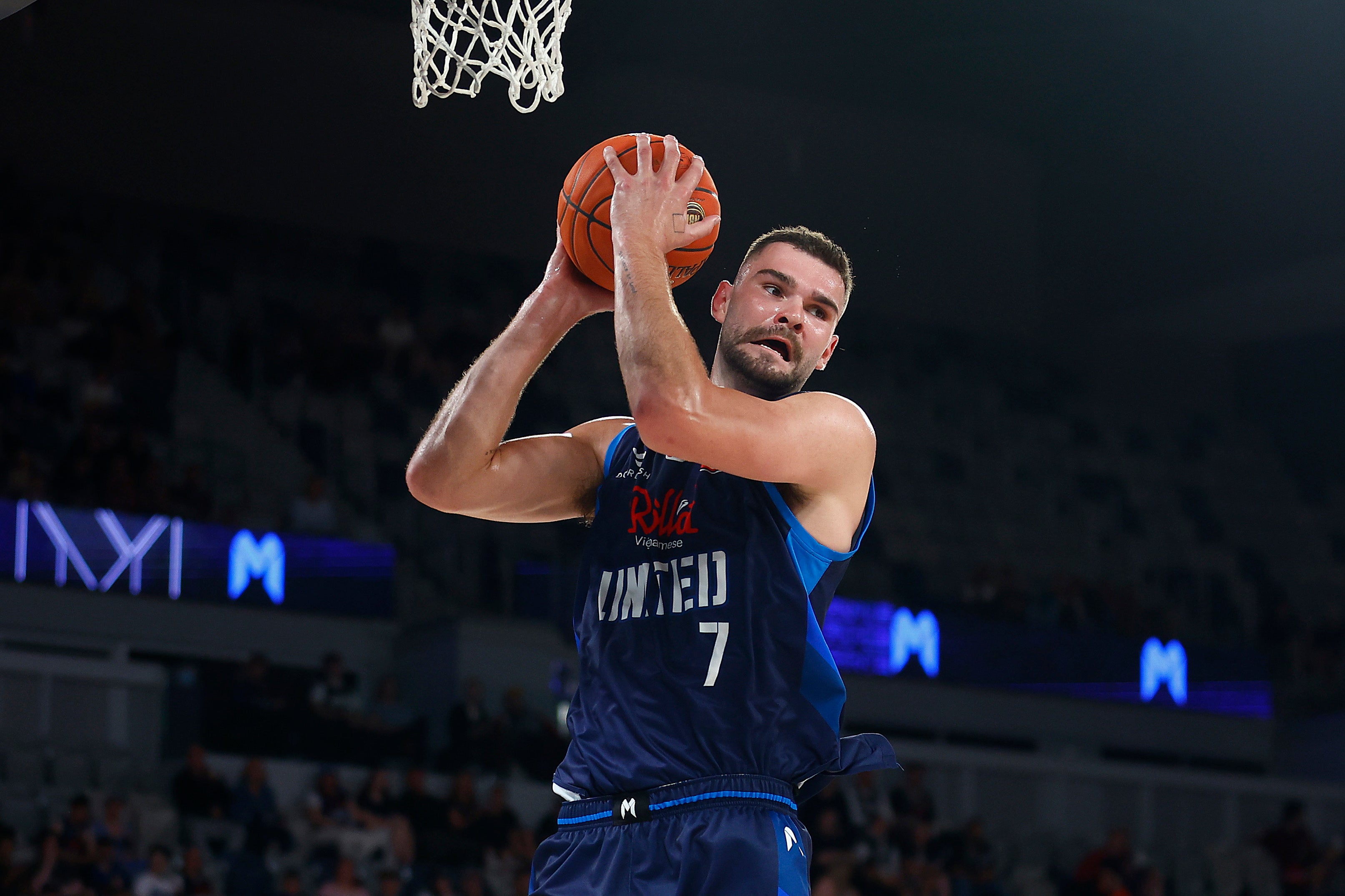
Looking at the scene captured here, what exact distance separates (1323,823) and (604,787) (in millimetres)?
15499

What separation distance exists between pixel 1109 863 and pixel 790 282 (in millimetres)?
11349

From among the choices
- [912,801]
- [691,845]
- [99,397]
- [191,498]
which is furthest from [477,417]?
[912,801]

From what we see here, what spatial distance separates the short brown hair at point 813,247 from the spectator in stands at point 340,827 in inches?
320

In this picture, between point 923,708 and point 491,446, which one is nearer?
point 491,446

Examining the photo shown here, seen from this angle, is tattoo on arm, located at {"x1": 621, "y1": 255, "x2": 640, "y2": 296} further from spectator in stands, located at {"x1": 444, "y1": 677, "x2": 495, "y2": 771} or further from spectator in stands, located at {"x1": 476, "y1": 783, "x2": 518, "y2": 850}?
spectator in stands, located at {"x1": 444, "y1": 677, "x2": 495, "y2": 771}

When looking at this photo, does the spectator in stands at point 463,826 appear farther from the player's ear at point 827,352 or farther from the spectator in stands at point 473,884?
the player's ear at point 827,352

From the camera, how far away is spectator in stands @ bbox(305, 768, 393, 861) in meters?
10.5

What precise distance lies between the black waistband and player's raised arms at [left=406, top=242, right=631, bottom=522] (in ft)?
2.60

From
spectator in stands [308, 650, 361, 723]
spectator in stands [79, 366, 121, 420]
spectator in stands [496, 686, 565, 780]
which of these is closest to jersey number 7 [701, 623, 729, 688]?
spectator in stands [308, 650, 361, 723]

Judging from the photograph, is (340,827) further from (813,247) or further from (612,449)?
(813,247)

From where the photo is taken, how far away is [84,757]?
11.3 m

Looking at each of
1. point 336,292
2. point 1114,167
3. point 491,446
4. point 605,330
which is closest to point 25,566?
point 336,292

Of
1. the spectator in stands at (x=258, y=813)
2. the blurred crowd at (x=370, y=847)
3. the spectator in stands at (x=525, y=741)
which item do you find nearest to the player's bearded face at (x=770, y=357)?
the blurred crowd at (x=370, y=847)

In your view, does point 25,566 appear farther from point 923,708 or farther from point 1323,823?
point 1323,823
